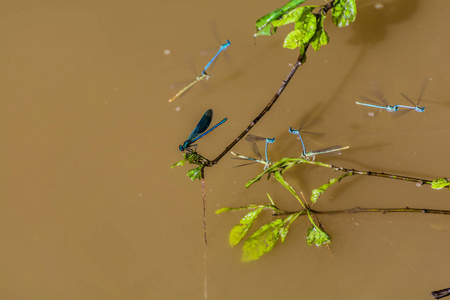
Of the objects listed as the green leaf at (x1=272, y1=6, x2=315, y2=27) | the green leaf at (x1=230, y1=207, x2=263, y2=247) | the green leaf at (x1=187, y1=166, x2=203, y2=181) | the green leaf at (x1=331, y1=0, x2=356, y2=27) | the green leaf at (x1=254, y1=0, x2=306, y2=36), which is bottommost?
the green leaf at (x1=230, y1=207, x2=263, y2=247)

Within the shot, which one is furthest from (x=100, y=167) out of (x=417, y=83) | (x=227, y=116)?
(x=417, y=83)

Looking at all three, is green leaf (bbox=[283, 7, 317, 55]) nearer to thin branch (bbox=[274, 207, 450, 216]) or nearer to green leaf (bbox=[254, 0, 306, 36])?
green leaf (bbox=[254, 0, 306, 36])

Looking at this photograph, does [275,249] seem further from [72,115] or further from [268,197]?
[72,115]

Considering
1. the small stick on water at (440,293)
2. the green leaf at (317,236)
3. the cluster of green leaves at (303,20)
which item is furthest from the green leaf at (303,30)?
the small stick on water at (440,293)

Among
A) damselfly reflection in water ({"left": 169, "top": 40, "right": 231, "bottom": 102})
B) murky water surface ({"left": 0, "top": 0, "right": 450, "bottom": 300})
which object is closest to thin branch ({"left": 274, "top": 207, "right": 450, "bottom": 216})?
murky water surface ({"left": 0, "top": 0, "right": 450, "bottom": 300})

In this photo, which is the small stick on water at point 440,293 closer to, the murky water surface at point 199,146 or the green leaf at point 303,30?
the murky water surface at point 199,146
